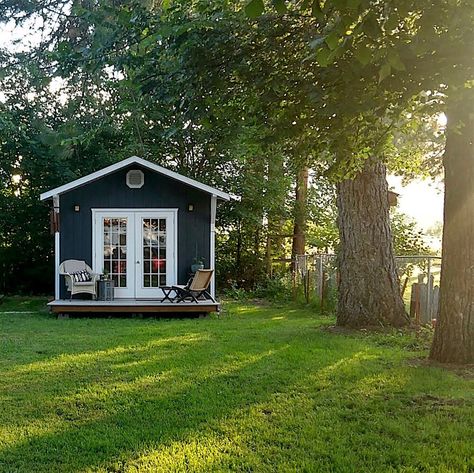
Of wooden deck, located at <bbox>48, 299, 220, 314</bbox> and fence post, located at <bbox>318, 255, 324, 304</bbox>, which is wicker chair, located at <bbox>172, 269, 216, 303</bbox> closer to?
wooden deck, located at <bbox>48, 299, 220, 314</bbox>

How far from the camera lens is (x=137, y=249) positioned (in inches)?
463

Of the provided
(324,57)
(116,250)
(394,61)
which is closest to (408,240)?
(116,250)

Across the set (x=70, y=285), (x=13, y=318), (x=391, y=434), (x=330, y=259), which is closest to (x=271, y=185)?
(x=330, y=259)

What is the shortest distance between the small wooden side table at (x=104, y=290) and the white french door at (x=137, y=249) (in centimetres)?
39

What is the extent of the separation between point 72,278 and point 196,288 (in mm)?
2392

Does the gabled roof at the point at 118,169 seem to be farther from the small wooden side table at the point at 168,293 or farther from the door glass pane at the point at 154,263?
the small wooden side table at the point at 168,293

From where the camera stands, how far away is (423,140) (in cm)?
803

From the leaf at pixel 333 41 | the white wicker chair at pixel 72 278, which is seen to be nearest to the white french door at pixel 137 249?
the white wicker chair at pixel 72 278

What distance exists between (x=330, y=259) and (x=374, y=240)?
334 cm

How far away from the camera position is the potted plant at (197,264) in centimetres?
1167

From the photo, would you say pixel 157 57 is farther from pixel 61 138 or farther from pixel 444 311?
pixel 61 138

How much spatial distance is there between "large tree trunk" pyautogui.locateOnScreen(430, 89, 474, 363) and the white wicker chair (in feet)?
24.2

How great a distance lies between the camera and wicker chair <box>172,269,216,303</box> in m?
10.8

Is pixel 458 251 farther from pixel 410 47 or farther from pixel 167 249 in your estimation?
pixel 167 249
